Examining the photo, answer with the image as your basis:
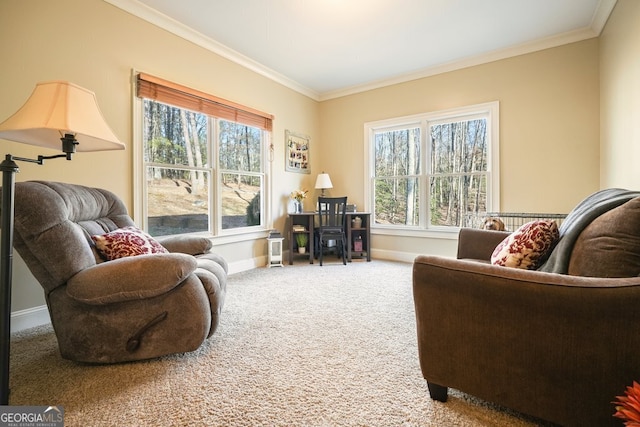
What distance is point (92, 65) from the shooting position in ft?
8.00

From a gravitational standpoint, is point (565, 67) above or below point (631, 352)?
above

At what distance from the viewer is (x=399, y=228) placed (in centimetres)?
444

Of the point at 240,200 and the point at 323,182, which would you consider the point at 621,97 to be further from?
the point at 240,200

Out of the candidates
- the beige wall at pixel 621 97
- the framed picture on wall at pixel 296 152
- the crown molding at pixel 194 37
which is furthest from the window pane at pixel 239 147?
the beige wall at pixel 621 97

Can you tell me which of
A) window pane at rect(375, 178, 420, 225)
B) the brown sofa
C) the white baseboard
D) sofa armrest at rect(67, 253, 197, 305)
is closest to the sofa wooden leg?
the brown sofa

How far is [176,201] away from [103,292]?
1.85 m

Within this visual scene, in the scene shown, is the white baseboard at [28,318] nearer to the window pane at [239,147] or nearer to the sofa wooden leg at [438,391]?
the window pane at [239,147]

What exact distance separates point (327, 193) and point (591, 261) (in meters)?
4.14

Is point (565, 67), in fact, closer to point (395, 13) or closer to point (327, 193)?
point (395, 13)

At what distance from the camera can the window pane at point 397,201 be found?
4391 millimetres

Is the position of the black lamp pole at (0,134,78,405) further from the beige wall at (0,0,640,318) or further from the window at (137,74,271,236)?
the window at (137,74,271,236)

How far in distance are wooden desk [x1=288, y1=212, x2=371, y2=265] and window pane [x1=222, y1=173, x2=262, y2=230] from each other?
574 millimetres

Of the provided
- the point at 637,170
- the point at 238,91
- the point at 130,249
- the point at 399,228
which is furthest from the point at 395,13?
the point at 130,249

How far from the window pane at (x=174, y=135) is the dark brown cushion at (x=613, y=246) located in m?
3.27
